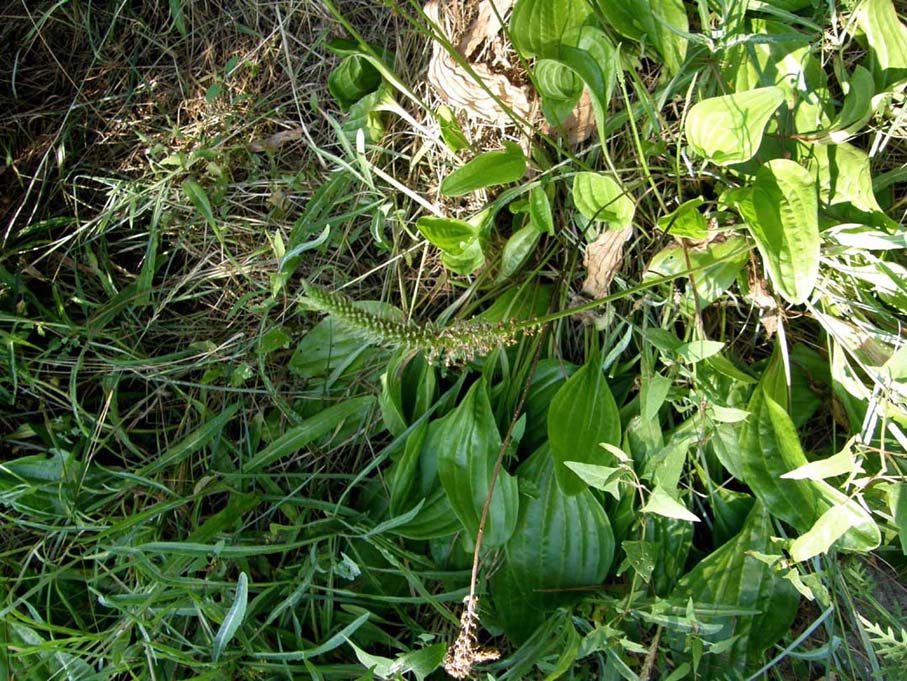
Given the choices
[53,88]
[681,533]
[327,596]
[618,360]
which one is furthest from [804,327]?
[53,88]

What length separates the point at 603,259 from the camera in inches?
57.0

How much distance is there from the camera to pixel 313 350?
1630 mm

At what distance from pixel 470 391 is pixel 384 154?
571 mm

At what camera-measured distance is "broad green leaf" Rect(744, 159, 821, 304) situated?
1.20 meters

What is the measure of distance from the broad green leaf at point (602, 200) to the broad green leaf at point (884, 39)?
0.48 metres

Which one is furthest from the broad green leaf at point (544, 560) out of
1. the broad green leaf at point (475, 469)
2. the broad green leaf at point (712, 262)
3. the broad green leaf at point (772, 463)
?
the broad green leaf at point (712, 262)

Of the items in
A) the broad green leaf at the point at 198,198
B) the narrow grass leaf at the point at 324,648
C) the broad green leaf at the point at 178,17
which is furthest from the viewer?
the broad green leaf at the point at 178,17

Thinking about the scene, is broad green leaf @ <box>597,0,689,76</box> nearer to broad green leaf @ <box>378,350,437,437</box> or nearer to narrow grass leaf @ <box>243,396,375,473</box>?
broad green leaf @ <box>378,350,437,437</box>

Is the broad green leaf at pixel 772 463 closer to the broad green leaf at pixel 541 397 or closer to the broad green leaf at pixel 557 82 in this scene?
the broad green leaf at pixel 541 397

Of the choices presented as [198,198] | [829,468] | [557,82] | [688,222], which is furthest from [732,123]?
[198,198]

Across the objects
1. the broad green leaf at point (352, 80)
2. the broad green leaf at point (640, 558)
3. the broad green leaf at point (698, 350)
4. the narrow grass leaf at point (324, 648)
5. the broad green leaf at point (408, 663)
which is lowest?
the narrow grass leaf at point (324, 648)

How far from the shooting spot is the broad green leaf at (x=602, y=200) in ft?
4.46

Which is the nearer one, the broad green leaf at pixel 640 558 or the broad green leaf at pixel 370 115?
the broad green leaf at pixel 640 558

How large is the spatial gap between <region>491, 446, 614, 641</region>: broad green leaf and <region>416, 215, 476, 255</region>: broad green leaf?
43 cm
